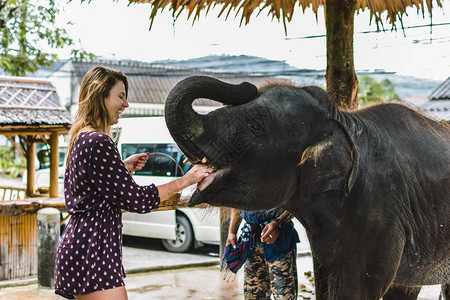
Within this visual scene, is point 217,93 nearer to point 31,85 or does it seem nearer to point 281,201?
point 281,201

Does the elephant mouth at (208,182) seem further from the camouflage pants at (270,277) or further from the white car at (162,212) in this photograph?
the white car at (162,212)

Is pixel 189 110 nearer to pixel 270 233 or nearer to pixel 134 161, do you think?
pixel 134 161

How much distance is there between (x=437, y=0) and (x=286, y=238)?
1.93 metres

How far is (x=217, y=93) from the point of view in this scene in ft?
7.14

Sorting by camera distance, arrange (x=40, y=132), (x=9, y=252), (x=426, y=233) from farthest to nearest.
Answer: (x=40, y=132)
(x=9, y=252)
(x=426, y=233)

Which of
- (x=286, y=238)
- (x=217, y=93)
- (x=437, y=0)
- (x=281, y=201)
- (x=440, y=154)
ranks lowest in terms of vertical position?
(x=286, y=238)

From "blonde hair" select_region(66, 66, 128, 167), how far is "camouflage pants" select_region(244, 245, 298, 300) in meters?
1.58

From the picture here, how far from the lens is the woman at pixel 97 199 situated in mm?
2520

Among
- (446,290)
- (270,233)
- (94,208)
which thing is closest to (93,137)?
(94,208)

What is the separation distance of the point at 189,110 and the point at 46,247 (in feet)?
16.0

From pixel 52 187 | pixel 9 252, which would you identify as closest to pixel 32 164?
pixel 52 187

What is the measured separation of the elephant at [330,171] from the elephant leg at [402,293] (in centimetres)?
64

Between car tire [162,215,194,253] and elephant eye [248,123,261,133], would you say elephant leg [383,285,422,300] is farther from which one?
car tire [162,215,194,253]

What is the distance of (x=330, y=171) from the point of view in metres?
2.27
